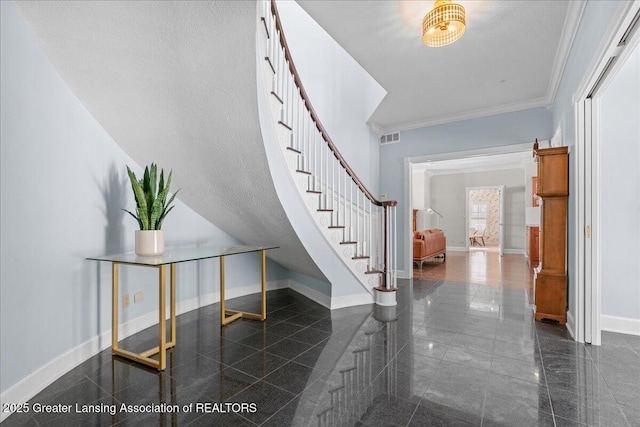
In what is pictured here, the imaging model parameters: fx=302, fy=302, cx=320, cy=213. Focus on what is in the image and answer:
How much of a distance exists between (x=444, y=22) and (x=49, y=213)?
10.8 feet

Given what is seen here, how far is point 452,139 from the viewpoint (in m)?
5.31

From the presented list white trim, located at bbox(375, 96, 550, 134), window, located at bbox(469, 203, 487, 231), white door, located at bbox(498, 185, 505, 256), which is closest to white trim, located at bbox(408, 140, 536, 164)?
white trim, located at bbox(375, 96, 550, 134)

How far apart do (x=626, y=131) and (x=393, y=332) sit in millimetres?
2928

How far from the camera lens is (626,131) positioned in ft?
9.43

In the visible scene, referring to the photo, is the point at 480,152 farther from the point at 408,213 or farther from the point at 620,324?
the point at 620,324

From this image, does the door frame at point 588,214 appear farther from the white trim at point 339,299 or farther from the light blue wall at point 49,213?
the light blue wall at point 49,213

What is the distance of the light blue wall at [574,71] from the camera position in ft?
6.93

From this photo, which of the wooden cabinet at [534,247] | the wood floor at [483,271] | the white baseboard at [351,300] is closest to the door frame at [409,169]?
the wood floor at [483,271]

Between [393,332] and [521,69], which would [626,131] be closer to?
[521,69]

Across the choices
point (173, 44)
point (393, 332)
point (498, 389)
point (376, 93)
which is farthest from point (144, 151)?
point (376, 93)

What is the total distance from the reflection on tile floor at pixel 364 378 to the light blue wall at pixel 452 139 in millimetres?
2905

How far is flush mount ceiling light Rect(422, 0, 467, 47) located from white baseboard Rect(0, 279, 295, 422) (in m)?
3.72

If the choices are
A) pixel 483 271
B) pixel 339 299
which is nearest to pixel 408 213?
pixel 483 271

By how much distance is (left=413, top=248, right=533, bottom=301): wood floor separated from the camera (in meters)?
5.09
